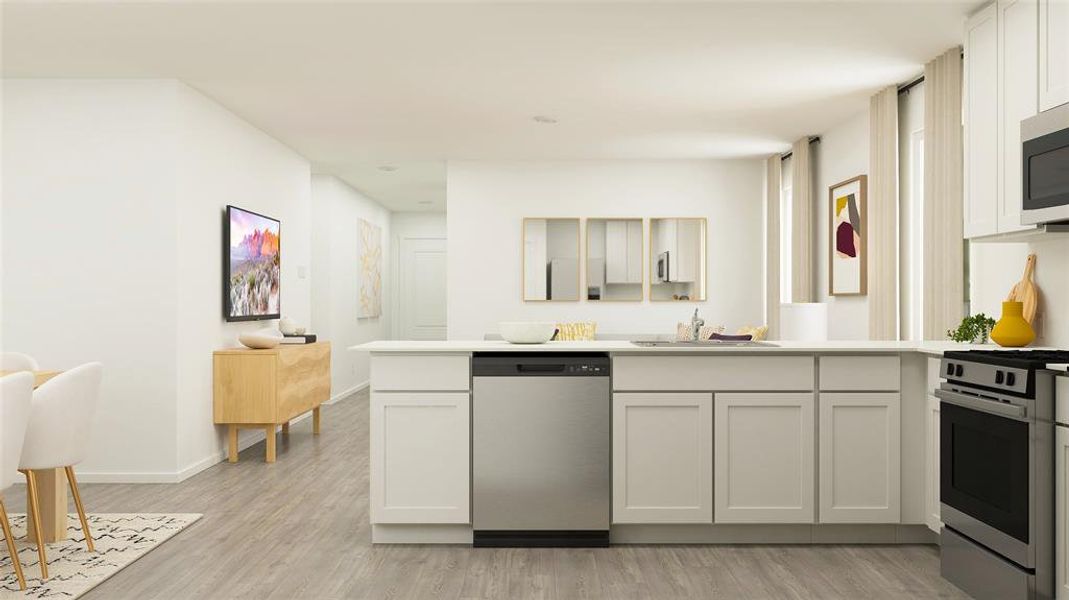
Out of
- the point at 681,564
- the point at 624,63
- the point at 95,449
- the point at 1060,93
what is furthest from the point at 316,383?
the point at 1060,93

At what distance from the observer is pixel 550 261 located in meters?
7.98

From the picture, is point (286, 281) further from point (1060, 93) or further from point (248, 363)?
point (1060, 93)

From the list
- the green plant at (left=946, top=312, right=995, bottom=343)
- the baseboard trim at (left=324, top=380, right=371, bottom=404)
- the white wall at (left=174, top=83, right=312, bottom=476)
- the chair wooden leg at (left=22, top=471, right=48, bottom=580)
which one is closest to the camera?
the chair wooden leg at (left=22, top=471, right=48, bottom=580)

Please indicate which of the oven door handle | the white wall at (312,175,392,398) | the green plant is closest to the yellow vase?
the green plant

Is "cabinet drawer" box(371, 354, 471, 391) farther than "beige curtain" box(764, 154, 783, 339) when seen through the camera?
No

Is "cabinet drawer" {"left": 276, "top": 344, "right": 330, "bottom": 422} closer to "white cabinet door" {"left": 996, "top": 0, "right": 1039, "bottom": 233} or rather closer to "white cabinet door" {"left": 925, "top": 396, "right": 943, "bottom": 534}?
"white cabinet door" {"left": 925, "top": 396, "right": 943, "bottom": 534}

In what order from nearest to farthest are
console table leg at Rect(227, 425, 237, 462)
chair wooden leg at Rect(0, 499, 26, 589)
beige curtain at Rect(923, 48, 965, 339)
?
1. chair wooden leg at Rect(0, 499, 26, 589)
2. beige curtain at Rect(923, 48, 965, 339)
3. console table leg at Rect(227, 425, 237, 462)

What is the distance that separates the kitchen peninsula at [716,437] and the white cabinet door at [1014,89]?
78 centimetres

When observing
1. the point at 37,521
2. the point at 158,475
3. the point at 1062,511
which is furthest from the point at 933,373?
the point at 158,475

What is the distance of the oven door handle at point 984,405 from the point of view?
8.89 feet

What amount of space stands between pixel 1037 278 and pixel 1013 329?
0.35 meters

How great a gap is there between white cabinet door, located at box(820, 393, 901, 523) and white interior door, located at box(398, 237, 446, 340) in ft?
30.7

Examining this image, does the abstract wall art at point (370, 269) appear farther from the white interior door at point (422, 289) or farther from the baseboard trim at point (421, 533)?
the baseboard trim at point (421, 533)

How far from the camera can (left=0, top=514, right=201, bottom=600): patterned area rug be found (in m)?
3.06
